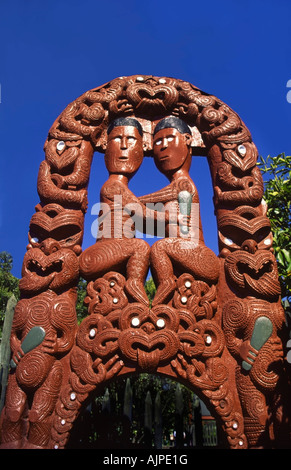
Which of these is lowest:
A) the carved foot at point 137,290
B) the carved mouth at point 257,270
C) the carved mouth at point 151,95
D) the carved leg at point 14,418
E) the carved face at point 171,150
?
the carved leg at point 14,418

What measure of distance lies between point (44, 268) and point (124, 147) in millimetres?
2202

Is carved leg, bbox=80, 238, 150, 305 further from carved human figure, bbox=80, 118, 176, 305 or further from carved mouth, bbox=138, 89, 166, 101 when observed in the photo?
carved mouth, bbox=138, 89, 166, 101

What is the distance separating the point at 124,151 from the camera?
588cm

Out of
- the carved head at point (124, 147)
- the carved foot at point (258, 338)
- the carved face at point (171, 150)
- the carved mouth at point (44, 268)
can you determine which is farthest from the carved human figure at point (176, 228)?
the carved mouth at point (44, 268)

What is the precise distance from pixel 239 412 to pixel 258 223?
226cm

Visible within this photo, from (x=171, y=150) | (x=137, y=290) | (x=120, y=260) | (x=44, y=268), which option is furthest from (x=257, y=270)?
(x=44, y=268)

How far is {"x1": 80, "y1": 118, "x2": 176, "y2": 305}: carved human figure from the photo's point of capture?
4887mm

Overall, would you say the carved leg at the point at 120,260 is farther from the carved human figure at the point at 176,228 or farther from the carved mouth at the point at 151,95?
the carved mouth at the point at 151,95

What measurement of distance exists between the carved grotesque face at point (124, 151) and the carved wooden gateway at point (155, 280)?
0.02 m

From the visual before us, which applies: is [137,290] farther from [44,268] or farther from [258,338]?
[258,338]

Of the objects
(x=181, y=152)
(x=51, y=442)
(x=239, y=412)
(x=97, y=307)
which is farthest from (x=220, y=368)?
(x=181, y=152)

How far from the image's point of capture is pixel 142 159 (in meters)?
6.04

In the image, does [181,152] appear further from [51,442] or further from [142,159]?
[51,442]

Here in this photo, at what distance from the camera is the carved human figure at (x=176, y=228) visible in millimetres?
4836
